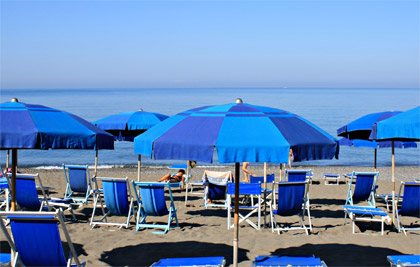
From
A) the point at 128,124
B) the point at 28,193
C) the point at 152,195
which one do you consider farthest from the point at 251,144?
the point at 128,124

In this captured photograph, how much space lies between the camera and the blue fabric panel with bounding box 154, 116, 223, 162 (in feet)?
11.7

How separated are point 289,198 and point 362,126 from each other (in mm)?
3389

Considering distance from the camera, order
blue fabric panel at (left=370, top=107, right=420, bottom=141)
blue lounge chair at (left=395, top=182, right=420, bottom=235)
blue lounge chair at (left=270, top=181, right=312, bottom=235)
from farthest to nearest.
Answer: blue lounge chair at (left=395, top=182, right=420, bottom=235) < blue lounge chair at (left=270, top=181, right=312, bottom=235) < blue fabric panel at (left=370, top=107, right=420, bottom=141)

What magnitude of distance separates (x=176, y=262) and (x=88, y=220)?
4.38m

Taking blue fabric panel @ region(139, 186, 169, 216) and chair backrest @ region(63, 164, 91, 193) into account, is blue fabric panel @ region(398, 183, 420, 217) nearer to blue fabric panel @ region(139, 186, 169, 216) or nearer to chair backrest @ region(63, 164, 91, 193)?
blue fabric panel @ region(139, 186, 169, 216)

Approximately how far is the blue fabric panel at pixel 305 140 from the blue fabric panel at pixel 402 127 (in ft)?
7.21

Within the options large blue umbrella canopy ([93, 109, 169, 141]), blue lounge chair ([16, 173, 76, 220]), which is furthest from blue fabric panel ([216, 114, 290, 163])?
large blue umbrella canopy ([93, 109, 169, 141])

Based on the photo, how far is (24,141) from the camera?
14.6 ft

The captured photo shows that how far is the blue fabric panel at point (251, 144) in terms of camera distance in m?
3.52

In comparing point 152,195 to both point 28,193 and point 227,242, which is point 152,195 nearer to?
point 227,242

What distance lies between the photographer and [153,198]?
296 inches

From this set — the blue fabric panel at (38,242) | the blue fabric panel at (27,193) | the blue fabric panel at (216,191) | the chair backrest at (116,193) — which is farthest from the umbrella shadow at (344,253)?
the blue fabric panel at (27,193)

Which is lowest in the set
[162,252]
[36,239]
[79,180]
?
[162,252]

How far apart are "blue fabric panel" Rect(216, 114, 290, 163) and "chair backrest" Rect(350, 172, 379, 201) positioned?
18.3ft
